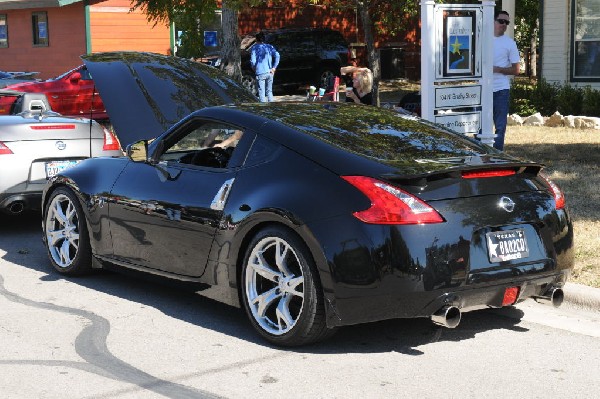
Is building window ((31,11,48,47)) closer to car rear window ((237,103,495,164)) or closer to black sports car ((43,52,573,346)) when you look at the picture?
black sports car ((43,52,573,346))

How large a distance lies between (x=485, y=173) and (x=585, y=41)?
15.4 metres

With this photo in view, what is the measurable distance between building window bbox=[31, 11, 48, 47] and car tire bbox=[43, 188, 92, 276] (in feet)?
87.2

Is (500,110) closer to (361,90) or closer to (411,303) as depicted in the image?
(361,90)

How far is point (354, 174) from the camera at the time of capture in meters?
5.54

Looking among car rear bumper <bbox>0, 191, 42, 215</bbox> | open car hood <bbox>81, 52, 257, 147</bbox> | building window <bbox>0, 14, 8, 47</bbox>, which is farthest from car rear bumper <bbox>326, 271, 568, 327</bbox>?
building window <bbox>0, 14, 8, 47</bbox>

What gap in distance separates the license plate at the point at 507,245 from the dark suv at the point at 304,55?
2403cm

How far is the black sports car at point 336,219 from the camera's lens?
5344mm

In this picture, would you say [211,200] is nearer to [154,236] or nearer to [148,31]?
[154,236]

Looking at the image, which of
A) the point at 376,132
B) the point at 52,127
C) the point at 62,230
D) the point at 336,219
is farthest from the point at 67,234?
the point at 336,219

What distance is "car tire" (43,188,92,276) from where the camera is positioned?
747 cm

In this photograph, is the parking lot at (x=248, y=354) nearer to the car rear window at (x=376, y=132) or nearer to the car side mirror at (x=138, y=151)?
the car side mirror at (x=138, y=151)

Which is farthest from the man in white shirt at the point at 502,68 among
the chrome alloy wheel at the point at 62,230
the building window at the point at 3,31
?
the building window at the point at 3,31

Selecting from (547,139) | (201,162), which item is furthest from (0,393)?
(547,139)

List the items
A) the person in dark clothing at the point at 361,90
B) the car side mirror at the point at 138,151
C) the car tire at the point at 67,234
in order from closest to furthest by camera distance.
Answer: the car side mirror at the point at 138,151, the car tire at the point at 67,234, the person in dark clothing at the point at 361,90
